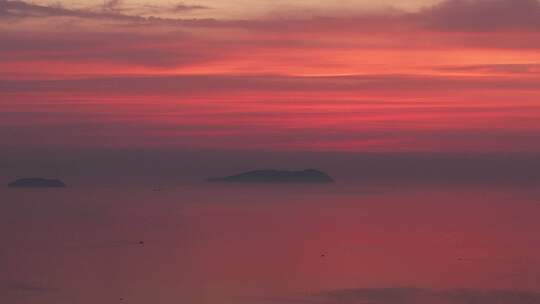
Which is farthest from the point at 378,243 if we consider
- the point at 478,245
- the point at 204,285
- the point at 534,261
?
the point at 204,285

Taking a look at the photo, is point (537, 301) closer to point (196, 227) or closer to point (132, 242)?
point (132, 242)

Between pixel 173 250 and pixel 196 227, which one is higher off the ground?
pixel 196 227

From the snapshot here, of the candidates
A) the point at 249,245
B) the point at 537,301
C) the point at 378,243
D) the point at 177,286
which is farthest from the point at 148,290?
the point at 378,243

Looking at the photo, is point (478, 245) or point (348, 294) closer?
point (348, 294)

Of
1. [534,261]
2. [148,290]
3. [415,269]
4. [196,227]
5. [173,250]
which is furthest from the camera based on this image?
[196,227]

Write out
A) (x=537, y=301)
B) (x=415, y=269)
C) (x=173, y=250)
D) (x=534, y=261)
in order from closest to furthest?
(x=537, y=301) < (x=415, y=269) < (x=534, y=261) < (x=173, y=250)

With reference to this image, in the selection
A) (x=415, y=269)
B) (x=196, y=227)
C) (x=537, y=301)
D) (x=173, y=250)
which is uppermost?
(x=196, y=227)

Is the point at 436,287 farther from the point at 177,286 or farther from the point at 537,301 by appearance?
the point at 177,286
